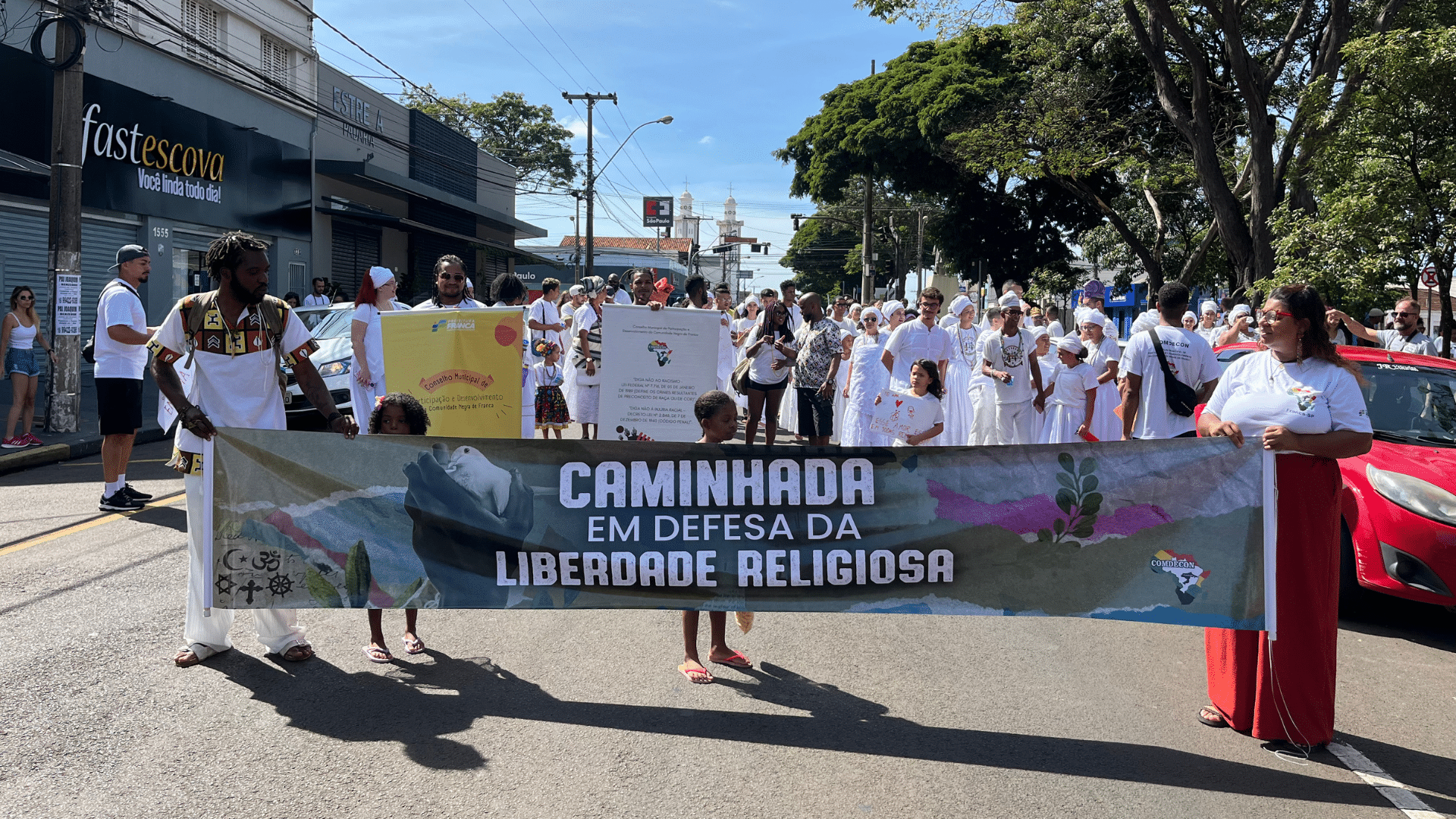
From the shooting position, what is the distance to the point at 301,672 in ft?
16.4

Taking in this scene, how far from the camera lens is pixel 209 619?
509 centimetres

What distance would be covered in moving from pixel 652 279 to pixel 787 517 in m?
6.95

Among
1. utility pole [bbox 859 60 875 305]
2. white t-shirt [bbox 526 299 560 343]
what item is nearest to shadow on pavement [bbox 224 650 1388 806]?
white t-shirt [bbox 526 299 560 343]

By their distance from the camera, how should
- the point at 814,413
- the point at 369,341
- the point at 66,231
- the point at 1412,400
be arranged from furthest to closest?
the point at 66,231
the point at 814,413
the point at 369,341
the point at 1412,400

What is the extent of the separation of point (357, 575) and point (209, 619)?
3.06ft

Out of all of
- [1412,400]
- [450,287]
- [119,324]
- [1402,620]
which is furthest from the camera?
[119,324]

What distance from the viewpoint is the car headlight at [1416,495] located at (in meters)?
5.72

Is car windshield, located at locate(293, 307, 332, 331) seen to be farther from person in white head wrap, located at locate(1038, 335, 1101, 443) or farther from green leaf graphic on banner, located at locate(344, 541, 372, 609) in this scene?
green leaf graphic on banner, located at locate(344, 541, 372, 609)

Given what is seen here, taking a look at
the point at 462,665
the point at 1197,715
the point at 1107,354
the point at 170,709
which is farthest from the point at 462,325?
the point at 1107,354

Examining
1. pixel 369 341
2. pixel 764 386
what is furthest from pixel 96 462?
pixel 764 386

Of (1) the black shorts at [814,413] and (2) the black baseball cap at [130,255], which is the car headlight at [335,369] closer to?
(2) the black baseball cap at [130,255]

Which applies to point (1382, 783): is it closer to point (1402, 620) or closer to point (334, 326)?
point (1402, 620)

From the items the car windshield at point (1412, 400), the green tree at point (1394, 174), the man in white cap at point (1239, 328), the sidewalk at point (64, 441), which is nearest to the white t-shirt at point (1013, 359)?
the man in white cap at point (1239, 328)

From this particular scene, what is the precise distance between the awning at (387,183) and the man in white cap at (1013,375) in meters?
22.2
